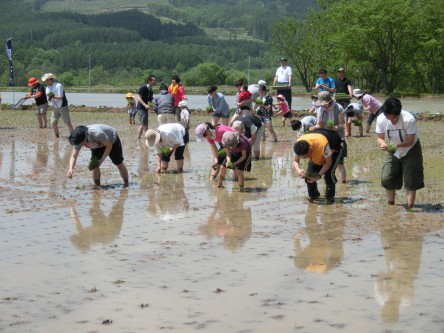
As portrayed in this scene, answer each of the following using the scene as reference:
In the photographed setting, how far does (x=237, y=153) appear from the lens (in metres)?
14.1

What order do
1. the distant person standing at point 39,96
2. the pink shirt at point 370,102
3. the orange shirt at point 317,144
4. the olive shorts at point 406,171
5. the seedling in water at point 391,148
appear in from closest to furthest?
the seedling in water at point 391,148 → the olive shorts at point 406,171 → the orange shirt at point 317,144 → the pink shirt at point 370,102 → the distant person standing at point 39,96

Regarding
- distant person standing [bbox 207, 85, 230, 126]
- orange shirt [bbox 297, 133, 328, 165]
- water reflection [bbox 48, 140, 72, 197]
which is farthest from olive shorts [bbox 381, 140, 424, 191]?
distant person standing [bbox 207, 85, 230, 126]

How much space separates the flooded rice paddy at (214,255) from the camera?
7.71m

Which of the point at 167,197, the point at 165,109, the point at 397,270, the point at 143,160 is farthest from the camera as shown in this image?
the point at 165,109

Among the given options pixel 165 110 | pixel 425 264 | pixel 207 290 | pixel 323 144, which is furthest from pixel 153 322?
pixel 165 110

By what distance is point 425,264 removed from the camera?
9453 millimetres

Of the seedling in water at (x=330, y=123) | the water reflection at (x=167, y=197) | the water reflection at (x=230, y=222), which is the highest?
the seedling in water at (x=330, y=123)

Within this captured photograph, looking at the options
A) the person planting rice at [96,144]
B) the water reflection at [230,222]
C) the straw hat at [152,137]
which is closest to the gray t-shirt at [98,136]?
the person planting rice at [96,144]

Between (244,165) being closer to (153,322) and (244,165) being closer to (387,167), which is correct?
(387,167)

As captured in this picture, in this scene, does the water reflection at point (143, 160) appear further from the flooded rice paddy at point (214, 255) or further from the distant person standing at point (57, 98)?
the distant person standing at point (57, 98)

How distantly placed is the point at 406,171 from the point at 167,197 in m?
3.59

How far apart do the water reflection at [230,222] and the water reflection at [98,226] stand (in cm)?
111

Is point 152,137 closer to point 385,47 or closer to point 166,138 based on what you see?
point 166,138

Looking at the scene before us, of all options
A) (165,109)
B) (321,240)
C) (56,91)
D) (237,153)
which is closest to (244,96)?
(165,109)
